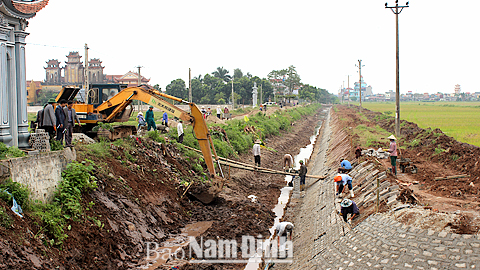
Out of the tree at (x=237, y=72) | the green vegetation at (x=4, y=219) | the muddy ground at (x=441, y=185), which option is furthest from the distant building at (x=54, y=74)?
the green vegetation at (x=4, y=219)

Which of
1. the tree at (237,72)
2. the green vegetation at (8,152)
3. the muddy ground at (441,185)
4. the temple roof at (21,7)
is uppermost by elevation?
the tree at (237,72)

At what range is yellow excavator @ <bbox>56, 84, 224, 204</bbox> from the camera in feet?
51.1

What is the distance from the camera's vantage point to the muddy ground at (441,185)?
330 inches

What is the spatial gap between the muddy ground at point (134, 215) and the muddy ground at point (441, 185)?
5393mm

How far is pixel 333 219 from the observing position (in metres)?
12.4

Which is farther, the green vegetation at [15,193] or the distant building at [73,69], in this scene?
the distant building at [73,69]

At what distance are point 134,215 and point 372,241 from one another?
24.3ft

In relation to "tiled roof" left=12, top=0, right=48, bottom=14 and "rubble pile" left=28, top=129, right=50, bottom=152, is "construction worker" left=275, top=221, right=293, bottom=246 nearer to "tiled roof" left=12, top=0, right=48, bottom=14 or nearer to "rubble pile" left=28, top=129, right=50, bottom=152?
"rubble pile" left=28, top=129, right=50, bottom=152

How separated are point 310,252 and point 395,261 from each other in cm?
351

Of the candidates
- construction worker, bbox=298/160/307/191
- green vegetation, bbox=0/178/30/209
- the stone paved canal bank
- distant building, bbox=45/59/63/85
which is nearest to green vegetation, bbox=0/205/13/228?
green vegetation, bbox=0/178/30/209

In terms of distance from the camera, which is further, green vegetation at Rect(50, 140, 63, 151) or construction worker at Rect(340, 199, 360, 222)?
green vegetation at Rect(50, 140, 63, 151)

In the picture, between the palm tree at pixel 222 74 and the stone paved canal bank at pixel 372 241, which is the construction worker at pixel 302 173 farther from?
the palm tree at pixel 222 74

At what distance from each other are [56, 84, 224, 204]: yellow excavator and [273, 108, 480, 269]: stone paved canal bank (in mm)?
4112

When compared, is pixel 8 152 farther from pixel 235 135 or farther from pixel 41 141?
pixel 235 135
